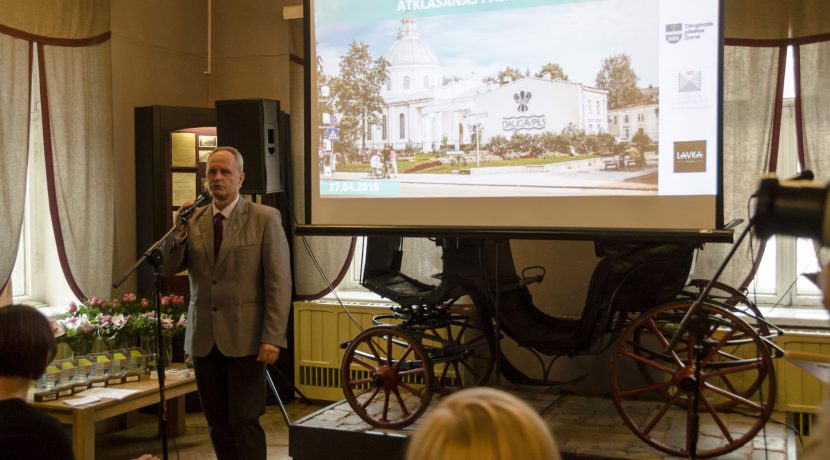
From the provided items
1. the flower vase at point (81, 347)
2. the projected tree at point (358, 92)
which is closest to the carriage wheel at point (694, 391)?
the projected tree at point (358, 92)

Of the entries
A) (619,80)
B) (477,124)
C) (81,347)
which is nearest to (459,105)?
(477,124)

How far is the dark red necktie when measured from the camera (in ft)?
11.6

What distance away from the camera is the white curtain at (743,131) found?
15.0 feet

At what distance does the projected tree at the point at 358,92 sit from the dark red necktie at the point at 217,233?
1.00 m

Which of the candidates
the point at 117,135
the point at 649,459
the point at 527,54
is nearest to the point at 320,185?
the point at 527,54

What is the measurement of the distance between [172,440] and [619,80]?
10.6ft

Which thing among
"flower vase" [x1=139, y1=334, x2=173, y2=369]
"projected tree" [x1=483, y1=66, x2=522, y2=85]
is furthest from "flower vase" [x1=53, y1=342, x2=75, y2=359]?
"projected tree" [x1=483, y1=66, x2=522, y2=85]

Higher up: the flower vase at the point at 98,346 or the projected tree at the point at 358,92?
the projected tree at the point at 358,92

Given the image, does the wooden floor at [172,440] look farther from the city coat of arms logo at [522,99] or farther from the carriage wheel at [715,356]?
the city coat of arms logo at [522,99]

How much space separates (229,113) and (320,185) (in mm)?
642

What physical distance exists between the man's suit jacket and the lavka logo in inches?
70.0

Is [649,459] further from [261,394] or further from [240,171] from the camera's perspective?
[240,171]

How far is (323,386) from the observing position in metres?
5.73

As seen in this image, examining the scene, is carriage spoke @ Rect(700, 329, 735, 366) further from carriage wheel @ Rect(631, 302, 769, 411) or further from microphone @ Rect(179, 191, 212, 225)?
microphone @ Rect(179, 191, 212, 225)
